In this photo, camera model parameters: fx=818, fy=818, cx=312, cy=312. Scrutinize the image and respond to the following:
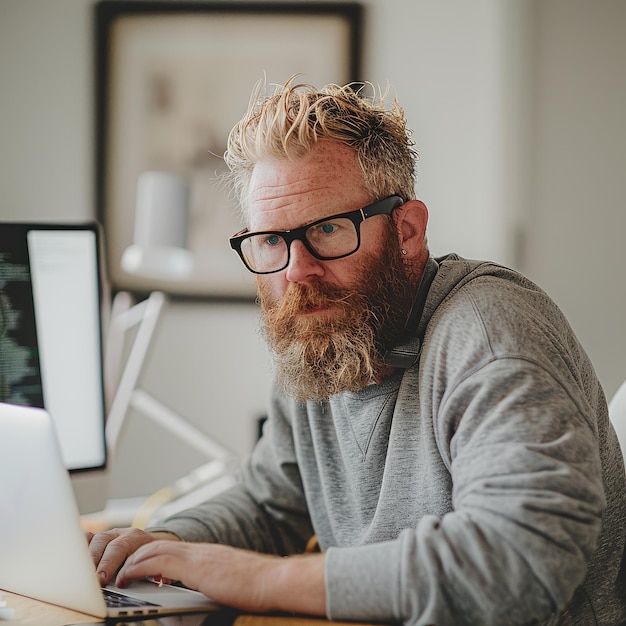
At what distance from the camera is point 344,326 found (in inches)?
45.5

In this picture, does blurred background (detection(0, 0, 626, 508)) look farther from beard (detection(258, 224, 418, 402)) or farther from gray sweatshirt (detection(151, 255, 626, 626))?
beard (detection(258, 224, 418, 402))

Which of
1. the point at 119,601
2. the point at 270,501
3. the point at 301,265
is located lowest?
the point at 270,501

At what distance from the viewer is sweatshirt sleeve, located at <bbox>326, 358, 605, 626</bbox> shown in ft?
2.58

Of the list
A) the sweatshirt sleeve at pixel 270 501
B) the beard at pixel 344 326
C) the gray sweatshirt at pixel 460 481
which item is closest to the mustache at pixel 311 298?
the beard at pixel 344 326

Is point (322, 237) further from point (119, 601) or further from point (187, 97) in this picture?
point (187, 97)

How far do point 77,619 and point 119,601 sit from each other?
5 centimetres

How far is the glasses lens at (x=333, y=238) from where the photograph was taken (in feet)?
3.79

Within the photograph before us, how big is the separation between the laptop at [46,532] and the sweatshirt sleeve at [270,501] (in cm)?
39

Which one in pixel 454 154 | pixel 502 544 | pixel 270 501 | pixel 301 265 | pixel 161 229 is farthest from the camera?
pixel 454 154

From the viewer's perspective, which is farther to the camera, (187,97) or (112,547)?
(187,97)

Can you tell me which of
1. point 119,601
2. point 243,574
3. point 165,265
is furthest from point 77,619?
point 165,265

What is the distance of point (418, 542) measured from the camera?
0.81 metres

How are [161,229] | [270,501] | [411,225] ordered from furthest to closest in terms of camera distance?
1. [161,229]
2. [270,501]
3. [411,225]

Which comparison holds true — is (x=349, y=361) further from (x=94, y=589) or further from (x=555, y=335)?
(x=94, y=589)
